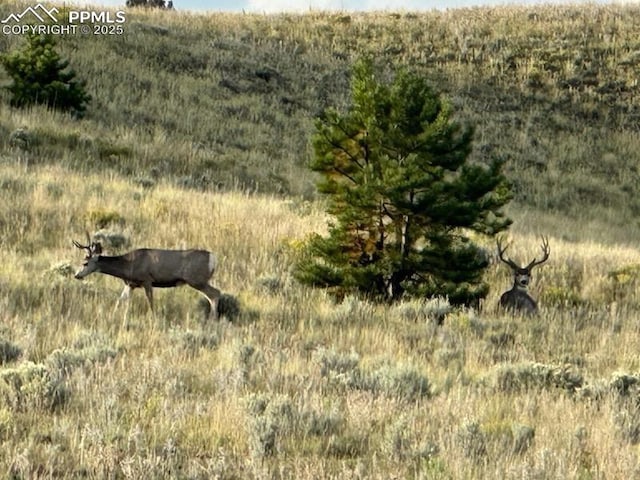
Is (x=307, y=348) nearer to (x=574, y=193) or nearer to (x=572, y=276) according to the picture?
(x=572, y=276)

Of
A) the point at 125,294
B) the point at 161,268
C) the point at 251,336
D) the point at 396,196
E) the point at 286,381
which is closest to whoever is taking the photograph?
the point at 286,381

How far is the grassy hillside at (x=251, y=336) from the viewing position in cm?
490

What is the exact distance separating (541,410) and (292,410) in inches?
82.6

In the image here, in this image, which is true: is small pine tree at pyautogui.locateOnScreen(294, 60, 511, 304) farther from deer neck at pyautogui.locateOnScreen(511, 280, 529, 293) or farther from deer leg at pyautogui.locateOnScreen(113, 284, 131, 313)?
deer leg at pyautogui.locateOnScreen(113, 284, 131, 313)

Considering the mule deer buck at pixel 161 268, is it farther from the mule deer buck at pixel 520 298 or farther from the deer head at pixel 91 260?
the mule deer buck at pixel 520 298

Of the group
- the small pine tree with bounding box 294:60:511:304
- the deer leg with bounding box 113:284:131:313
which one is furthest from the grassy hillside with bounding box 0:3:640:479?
the small pine tree with bounding box 294:60:511:304

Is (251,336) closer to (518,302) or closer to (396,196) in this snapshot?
(396,196)

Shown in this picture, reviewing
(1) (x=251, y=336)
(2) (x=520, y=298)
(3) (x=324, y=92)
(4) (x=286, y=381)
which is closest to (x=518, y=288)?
(2) (x=520, y=298)

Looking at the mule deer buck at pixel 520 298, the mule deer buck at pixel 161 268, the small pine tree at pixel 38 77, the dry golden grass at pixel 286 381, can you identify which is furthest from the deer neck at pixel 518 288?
the small pine tree at pixel 38 77

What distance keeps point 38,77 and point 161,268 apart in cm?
1481

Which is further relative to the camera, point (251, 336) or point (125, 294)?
point (125, 294)

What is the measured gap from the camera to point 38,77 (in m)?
21.7

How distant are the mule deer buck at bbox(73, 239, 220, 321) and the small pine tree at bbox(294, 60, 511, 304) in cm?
211

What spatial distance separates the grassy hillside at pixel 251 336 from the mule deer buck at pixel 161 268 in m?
0.32
